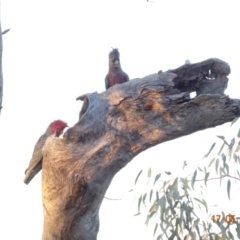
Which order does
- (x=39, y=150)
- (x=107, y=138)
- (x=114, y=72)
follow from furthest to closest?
(x=114, y=72) → (x=39, y=150) → (x=107, y=138)

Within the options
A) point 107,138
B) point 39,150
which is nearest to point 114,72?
point 39,150

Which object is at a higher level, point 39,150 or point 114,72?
point 114,72

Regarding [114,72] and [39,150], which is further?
[114,72]

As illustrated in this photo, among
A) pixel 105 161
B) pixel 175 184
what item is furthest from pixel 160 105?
pixel 175 184

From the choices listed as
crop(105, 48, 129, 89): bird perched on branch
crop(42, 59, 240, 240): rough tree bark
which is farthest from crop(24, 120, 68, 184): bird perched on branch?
crop(105, 48, 129, 89): bird perched on branch

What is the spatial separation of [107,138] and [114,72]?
5.46 feet

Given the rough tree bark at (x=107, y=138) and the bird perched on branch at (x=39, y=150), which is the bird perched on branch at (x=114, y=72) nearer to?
the bird perched on branch at (x=39, y=150)

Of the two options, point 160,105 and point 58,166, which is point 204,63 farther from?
point 58,166

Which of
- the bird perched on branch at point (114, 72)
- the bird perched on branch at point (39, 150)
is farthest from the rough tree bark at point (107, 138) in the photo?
the bird perched on branch at point (114, 72)

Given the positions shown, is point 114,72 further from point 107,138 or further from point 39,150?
point 107,138

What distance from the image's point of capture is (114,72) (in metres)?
3.94

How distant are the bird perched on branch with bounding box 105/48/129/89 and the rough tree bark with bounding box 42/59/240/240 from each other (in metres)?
1.28

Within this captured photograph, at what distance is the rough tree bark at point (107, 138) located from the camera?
2264mm

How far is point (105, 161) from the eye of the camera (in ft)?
7.53
